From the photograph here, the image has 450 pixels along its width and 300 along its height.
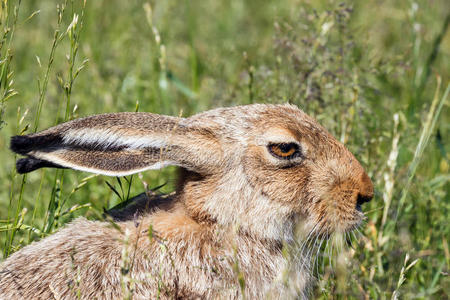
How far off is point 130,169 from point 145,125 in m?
0.25

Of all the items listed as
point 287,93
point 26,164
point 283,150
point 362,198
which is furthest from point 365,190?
point 26,164

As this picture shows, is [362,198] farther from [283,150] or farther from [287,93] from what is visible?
[287,93]

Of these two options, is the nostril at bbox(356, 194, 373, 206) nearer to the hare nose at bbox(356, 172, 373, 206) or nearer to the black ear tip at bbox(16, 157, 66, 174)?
the hare nose at bbox(356, 172, 373, 206)

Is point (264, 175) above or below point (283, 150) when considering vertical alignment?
below

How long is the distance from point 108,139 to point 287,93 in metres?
1.77

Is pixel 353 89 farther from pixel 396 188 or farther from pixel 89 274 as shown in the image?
pixel 89 274

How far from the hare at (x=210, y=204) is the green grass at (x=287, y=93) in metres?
0.21

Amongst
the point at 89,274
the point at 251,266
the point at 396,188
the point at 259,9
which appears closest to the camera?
the point at 89,274

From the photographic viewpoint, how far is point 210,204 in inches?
155

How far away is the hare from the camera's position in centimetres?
363

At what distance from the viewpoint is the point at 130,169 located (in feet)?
12.2

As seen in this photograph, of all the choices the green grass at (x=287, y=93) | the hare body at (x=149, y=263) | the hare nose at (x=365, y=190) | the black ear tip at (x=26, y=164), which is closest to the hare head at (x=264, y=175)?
the hare nose at (x=365, y=190)

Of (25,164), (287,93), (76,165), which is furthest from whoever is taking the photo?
(287,93)

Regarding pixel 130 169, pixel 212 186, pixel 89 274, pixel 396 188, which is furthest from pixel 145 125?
pixel 396 188
